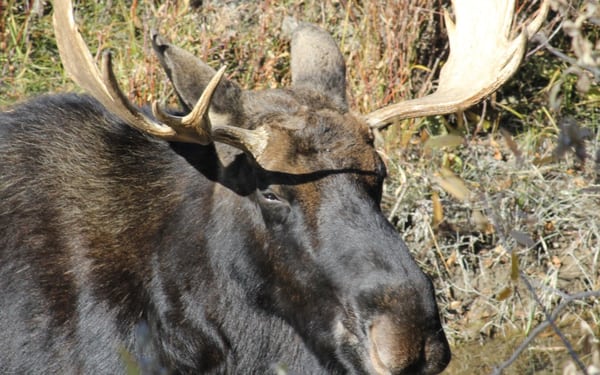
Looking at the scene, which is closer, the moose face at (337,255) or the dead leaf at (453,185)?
the moose face at (337,255)

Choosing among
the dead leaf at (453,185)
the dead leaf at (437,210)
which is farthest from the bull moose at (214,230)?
the dead leaf at (437,210)

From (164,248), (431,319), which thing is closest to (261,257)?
(164,248)

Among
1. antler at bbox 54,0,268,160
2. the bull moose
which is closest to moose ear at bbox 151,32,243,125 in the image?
the bull moose

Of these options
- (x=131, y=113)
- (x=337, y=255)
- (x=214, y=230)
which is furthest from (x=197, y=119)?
(x=337, y=255)

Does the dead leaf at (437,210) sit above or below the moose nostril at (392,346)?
below

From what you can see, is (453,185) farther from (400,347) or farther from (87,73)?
(87,73)

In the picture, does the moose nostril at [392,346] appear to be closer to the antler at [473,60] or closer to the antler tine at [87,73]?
the antler at [473,60]

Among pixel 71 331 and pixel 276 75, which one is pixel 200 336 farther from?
pixel 276 75

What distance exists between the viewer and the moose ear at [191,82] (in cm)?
476

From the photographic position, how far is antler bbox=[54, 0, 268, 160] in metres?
4.55

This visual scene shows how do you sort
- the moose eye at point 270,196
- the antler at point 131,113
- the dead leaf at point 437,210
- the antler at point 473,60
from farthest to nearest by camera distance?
1. the dead leaf at point 437,210
2. the antler at point 473,60
3. the moose eye at point 270,196
4. the antler at point 131,113

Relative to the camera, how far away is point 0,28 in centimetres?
861

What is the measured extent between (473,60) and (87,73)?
5.69ft

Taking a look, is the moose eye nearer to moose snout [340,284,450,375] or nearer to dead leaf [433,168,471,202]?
moose snout [340,284,450,375]
